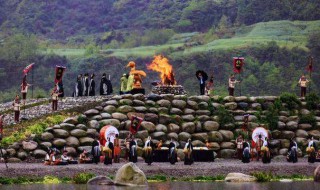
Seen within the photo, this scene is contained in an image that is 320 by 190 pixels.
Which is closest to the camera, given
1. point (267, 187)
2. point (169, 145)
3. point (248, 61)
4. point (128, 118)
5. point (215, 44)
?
point (267, 187)

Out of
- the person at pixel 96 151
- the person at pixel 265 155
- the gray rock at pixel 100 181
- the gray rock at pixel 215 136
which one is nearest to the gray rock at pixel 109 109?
the gray rock at pixel 215 136

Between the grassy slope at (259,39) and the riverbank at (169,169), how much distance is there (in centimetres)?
9544

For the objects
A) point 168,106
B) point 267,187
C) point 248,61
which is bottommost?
point 267,187

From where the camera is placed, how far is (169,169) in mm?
82125

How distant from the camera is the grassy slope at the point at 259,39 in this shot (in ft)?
599

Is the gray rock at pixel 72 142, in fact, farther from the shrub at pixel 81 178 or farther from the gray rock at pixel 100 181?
the gray rock at pixel 100 181

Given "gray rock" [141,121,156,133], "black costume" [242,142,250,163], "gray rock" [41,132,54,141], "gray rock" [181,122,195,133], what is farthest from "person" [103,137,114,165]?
"gray rock" [181,122,195,133]

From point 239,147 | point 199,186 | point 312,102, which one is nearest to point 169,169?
point 199,186

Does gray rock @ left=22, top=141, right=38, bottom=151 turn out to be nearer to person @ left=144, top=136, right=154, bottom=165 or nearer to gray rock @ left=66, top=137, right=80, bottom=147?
gray rock @ left=66, top=137, right=80, bottom=147

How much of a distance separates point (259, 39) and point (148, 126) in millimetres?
90208

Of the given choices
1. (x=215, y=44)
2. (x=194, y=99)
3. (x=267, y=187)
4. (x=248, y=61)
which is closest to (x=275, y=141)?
(x=194, y=99)

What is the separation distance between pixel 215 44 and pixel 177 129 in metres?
91.5

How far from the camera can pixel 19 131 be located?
94.6 meters

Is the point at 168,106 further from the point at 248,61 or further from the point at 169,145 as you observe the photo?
the point at 248,61
